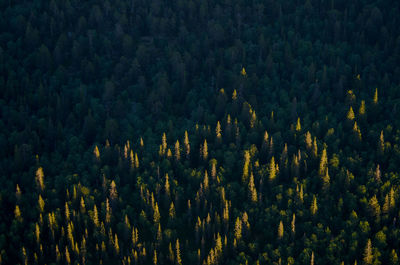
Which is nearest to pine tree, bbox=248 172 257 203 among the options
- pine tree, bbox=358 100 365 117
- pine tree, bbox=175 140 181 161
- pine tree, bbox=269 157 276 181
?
pine tree, bbox=269 157 276 181

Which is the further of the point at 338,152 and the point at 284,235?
the point at 338,152

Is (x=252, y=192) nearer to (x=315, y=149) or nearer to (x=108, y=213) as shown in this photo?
(x=315, y=149)

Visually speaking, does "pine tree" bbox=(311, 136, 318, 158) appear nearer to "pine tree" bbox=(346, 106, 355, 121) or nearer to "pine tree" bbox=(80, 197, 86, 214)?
"pine tree" bbox=(346, 106, 355, 121)

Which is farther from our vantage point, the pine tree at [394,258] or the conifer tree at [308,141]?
the conifer tree at [308,141]

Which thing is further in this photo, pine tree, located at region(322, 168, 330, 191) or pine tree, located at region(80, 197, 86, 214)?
pine tree, located at region(322, 168, 330, 191)

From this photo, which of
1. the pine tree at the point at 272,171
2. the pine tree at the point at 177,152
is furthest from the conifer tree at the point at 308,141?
the pine tree at the point at 177,152

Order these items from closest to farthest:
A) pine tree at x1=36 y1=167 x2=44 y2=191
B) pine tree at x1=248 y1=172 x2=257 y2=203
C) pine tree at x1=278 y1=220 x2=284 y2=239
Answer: pine tree at x1=278 y1=220 x2=284 y2=239, pine tree at x1=248 y1=172 x2=257 y2=203, pine tree at x1=36 y1=167 x2=44 y2=191

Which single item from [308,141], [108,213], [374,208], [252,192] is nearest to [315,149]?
[308,141]

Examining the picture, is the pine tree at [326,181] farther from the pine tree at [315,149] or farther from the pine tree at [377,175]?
the pine tree at [377,175]

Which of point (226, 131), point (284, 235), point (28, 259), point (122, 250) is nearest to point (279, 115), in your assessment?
point (226, 131)

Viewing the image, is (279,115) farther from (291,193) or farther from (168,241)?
(168,241)

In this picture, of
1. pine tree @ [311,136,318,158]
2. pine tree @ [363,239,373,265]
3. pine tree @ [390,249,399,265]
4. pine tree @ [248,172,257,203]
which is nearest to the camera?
pine tree @ [363,239,373,265]
